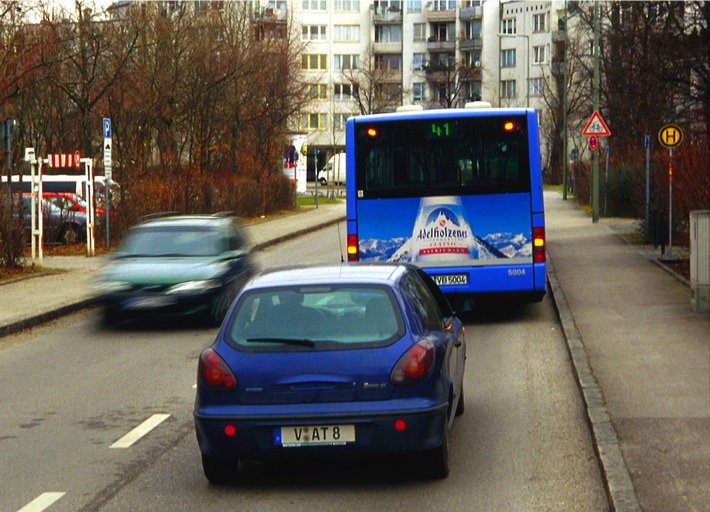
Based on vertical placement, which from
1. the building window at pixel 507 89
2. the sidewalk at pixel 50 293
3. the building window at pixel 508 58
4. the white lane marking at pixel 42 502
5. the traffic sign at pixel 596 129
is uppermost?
the building window at pixel 508 58

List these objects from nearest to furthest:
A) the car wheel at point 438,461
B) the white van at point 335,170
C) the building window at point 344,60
Result: the car wheel at point 438,461
the white van at point 335,170
the building window at point 344,60

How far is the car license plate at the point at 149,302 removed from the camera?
1688 centimetres

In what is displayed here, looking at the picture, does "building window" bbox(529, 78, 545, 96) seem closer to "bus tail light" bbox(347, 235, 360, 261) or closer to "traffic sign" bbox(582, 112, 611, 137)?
"traffic sign" bbox(582, 112, 611, 137)

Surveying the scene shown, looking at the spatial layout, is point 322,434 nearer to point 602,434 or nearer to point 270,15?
point 602,434

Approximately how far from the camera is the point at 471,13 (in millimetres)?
120750

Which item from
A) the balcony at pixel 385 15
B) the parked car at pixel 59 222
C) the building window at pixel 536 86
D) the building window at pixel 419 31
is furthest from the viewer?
the building window at pixel 419 31

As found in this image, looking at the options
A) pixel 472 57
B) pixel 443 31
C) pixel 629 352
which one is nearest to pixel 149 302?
pixel 629 352

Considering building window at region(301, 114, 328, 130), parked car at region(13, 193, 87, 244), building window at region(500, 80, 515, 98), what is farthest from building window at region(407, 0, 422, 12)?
parked car at region(13, 193, 87, 244)

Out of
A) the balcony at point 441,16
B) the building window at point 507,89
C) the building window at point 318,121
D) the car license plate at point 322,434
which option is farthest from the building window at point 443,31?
A: the car license plate at point 322,434

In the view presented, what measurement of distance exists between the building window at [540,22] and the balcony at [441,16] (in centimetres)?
841

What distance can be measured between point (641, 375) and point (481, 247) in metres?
5.39

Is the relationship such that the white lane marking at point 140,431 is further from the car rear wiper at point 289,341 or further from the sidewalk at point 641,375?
the sidewalk at point 641,375

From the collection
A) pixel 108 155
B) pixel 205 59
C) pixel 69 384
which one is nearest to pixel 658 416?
pixel 69 384

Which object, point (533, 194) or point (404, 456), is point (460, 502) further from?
point (533, 194)
